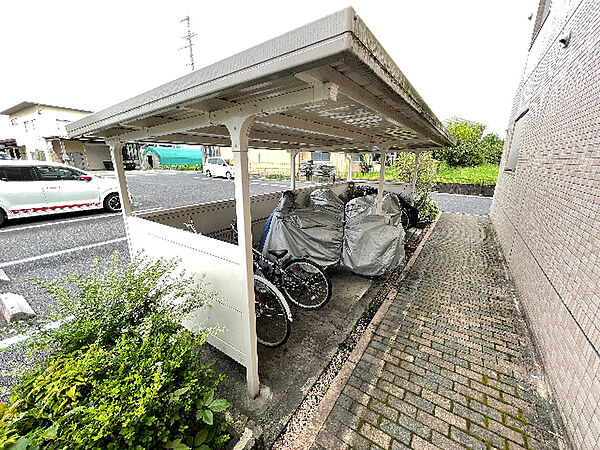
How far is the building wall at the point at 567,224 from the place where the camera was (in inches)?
76.1

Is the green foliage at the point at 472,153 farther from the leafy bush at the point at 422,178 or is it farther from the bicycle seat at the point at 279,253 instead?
the bicycle seat at the point at 279,253

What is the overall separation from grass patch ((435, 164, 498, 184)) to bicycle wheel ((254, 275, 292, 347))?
1651 centimetres

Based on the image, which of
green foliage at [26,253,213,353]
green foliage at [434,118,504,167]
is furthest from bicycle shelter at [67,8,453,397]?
green foliage at [434,118,504,167]

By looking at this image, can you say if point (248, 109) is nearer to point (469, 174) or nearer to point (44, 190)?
point (44, 190)

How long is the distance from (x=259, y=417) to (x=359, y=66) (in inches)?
104

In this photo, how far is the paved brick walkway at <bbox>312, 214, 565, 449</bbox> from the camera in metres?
1.97

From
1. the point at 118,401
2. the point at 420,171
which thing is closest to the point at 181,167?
the point at 420,171

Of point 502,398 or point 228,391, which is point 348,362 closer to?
point 228,391

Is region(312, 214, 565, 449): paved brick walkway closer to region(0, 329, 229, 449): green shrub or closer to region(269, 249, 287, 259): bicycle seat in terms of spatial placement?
region(0, 329, 229, 449): green shrub

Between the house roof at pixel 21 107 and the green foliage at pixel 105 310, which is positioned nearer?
the green foliage at pixel 105 310

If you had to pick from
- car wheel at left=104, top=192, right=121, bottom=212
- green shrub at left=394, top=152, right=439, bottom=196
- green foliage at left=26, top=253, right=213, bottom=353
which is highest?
green shrub at left=394, top=152, right=439, bottom=196

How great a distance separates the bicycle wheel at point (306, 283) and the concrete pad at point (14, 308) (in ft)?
10.9

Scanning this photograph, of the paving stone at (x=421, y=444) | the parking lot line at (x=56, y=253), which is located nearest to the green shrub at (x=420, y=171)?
the paving stone at (x=421, y=444)

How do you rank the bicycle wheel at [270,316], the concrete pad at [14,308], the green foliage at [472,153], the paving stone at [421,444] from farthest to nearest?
the green foliage at [472,153] → the concrete pad at [14,308] → the bicycle wheel at [270,316] → the paving stone at [421,444]
